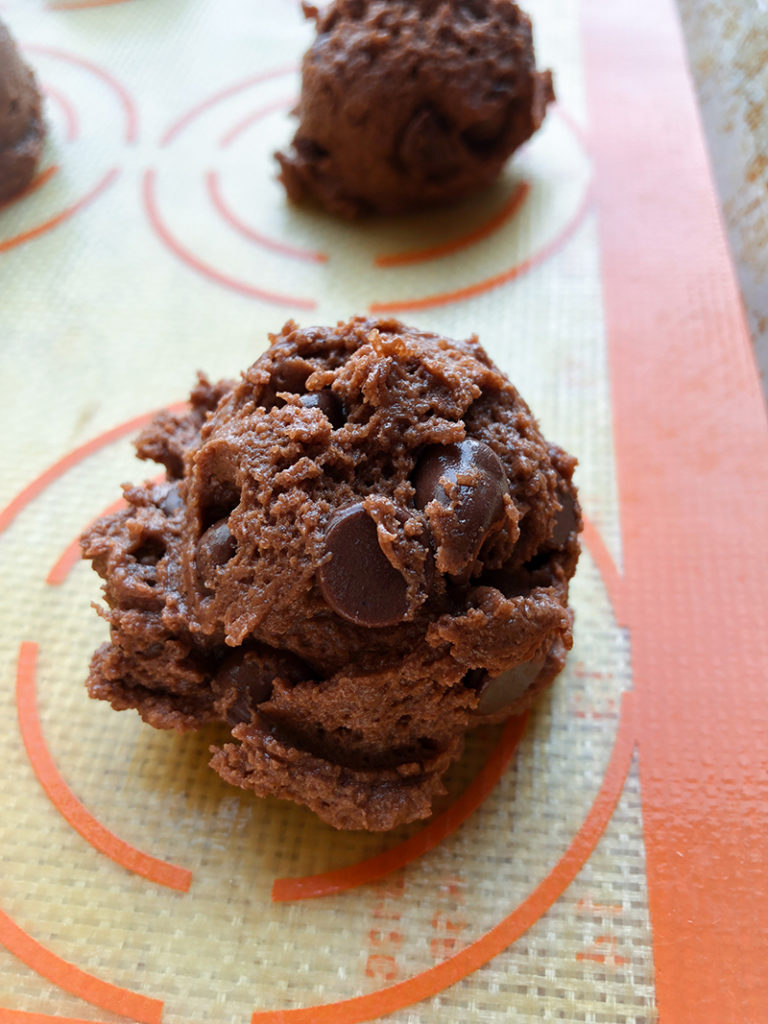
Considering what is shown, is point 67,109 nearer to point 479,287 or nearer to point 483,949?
point 479,287

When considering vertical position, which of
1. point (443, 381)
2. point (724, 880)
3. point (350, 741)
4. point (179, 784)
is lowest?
point (724, 880)

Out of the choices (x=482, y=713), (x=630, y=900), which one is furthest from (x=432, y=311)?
(x=630, y=900)

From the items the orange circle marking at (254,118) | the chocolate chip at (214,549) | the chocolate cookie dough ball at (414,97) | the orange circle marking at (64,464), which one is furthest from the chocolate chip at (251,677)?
the orange circle marking at (254,118)

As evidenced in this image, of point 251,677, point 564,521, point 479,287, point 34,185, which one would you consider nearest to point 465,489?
point 564,521

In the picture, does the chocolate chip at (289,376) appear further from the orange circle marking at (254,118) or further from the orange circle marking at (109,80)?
the orange circle marking at (109,80)

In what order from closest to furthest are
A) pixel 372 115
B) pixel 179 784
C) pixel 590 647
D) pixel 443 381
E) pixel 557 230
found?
pixel 443 381
pixel 179 784
pixel 590 647
pixel 372 115
pixel 557 230

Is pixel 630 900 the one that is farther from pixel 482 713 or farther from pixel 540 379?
pixel 540 379

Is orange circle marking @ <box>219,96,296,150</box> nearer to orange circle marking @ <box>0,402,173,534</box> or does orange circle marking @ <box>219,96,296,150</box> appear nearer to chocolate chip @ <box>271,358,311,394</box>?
orange circle marking @ <box>0,402,173,534</box>
